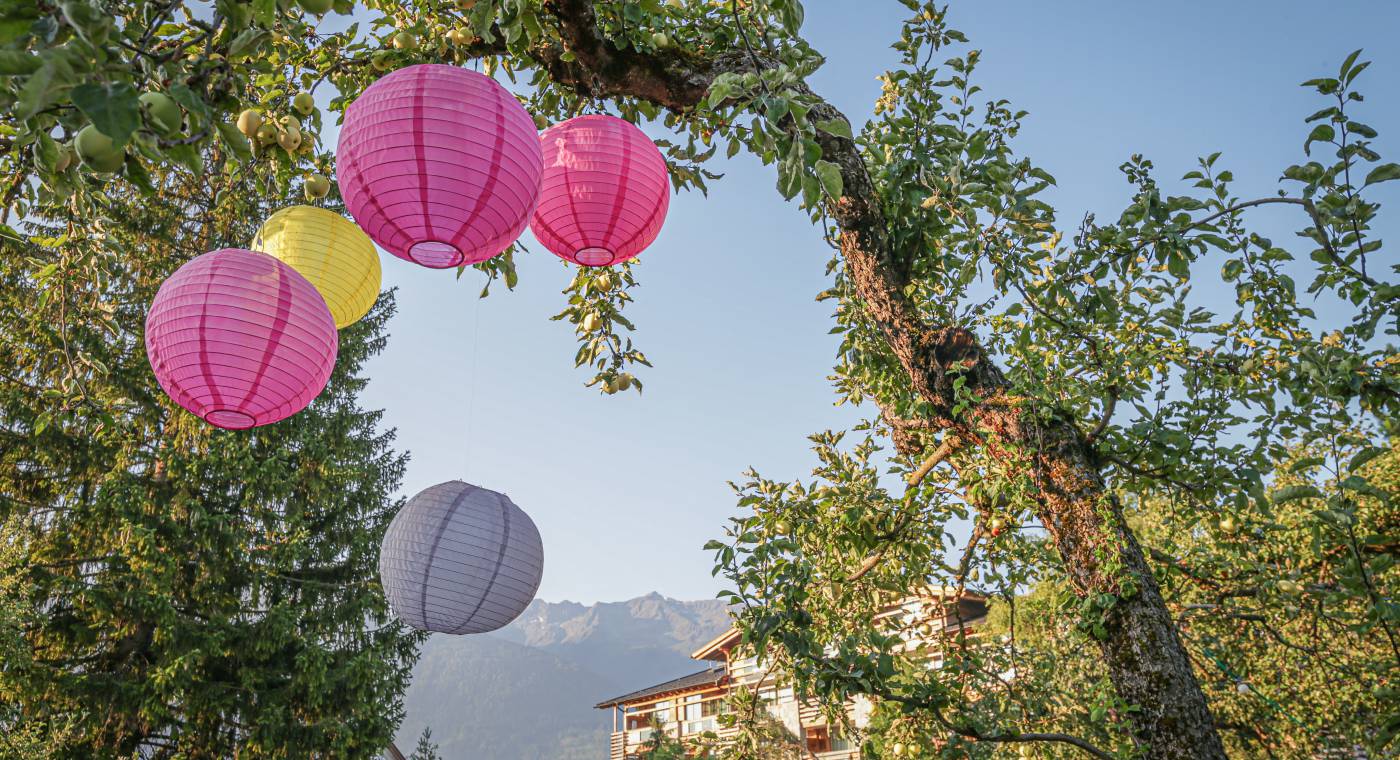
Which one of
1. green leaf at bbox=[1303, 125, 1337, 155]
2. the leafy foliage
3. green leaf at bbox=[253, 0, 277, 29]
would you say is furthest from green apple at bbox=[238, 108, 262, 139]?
the leafy foliage

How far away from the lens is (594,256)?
9.43ft

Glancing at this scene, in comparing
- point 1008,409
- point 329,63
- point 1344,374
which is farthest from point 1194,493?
point 329,63

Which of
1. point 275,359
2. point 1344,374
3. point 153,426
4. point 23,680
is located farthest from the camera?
point 153,426

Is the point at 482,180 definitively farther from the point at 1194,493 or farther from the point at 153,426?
the point at 153,426

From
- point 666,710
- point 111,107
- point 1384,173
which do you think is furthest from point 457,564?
point 666,710

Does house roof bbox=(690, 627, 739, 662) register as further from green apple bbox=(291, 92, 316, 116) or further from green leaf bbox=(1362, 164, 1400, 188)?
green leaf bbox=(1362, 164, 1400, 188)

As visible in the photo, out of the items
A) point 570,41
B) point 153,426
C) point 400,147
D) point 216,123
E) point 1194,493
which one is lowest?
point 1194,493

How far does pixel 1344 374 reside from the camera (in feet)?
6.05

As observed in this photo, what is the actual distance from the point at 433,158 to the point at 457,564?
2418mm

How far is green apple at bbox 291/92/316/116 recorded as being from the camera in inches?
110

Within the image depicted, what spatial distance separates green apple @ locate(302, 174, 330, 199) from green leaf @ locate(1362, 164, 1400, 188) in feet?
10.9

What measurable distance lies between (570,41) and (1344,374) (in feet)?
9.41

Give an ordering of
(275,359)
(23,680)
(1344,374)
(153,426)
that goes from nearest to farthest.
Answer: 1. (1344,374)
2. (275,359)
3. (23,680)
4. (153,426)

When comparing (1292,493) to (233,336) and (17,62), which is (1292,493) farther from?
(233,336)
